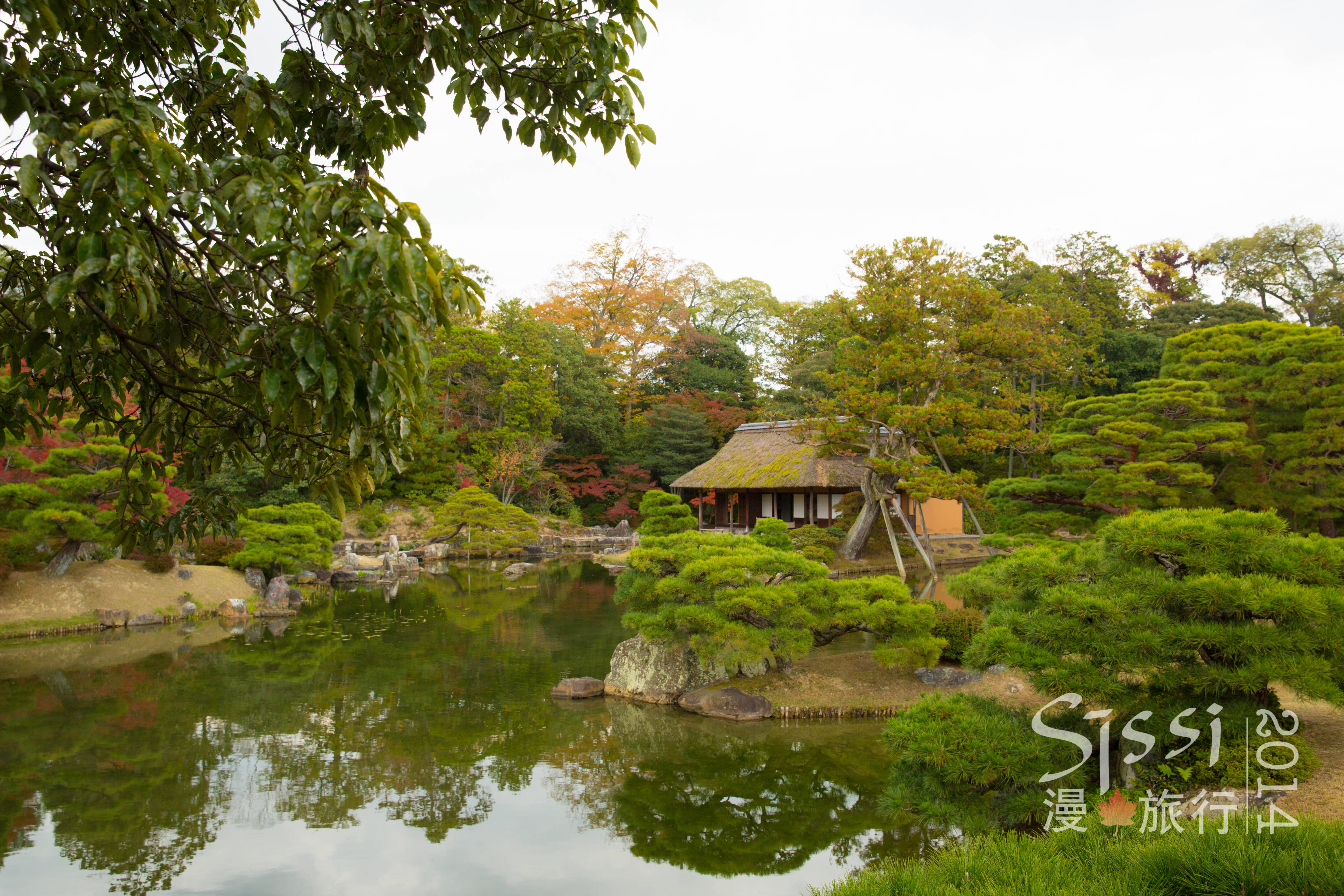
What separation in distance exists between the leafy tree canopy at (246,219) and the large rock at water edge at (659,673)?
5.70 meters

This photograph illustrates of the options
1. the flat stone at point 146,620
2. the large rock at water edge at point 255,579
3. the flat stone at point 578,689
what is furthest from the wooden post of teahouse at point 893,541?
the flat stone at point 146,620

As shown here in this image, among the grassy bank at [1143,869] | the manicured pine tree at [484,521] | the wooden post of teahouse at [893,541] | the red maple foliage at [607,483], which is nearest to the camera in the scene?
the grassy bank at [1143,869]

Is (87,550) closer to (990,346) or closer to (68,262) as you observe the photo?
(68,262)

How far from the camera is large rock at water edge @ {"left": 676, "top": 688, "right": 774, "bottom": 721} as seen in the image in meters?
7.27

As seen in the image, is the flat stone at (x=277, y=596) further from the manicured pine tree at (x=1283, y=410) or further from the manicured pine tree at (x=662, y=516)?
the manicured pine tree at (x=1283, y=410)

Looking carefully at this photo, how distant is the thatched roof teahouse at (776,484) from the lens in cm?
1983

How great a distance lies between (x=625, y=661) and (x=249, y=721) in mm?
3599

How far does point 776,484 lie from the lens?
20109mm

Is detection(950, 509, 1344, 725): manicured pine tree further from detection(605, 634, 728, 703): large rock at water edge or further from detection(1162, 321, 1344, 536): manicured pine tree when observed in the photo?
detection(1162, 321, 1344, 536): manicured pine tree

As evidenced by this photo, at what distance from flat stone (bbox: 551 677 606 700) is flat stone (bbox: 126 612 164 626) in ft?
22.8

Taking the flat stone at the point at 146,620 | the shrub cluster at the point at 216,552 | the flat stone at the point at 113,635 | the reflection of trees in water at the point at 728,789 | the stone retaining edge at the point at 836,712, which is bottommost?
the reflection of trees in water at the point at 728,789

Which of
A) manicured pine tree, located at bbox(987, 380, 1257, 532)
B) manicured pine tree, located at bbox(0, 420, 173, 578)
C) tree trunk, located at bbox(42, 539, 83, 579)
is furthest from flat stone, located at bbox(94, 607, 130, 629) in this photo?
manicured pine tree, located at bbox(987, 380, 1257, 532)

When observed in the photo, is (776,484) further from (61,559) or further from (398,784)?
(398,784)

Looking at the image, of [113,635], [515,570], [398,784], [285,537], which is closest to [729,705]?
[398,784]
